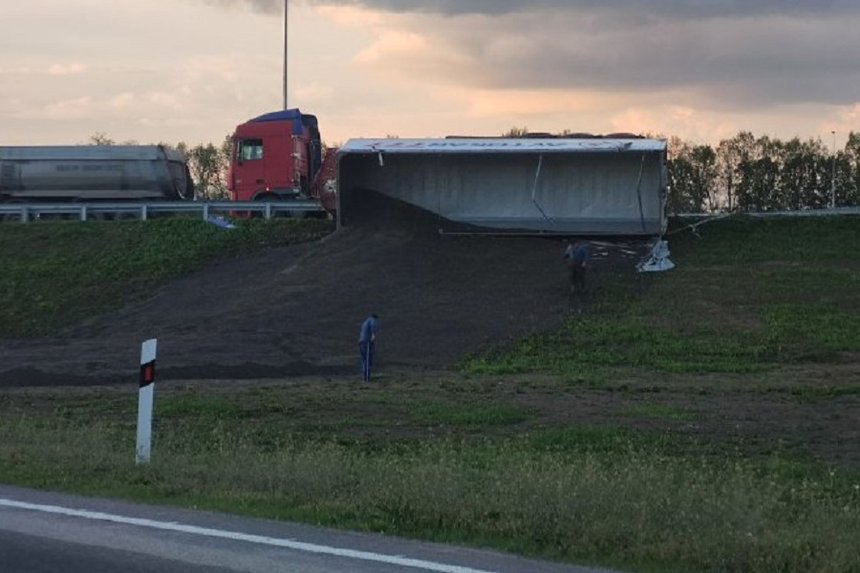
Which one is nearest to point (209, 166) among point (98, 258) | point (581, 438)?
point (98, 258)

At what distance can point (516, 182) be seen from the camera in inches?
1396

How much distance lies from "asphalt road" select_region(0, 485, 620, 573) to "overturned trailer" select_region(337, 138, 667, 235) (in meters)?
25.4

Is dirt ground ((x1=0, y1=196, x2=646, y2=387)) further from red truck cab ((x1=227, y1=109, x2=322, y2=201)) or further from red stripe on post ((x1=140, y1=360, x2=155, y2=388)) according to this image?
red stripe on post ((x1=140, y1=360, x2=155, y2=388))

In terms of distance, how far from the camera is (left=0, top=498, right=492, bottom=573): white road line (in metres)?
7.90

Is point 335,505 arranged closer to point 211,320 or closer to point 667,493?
point 667,493

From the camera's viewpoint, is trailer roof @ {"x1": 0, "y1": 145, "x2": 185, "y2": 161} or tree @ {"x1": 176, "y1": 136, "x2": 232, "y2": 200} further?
tree @ {"x1": 176, "y1": 136, "x2": 232, "y2": 200}

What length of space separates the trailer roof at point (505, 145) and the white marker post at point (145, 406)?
21854mm

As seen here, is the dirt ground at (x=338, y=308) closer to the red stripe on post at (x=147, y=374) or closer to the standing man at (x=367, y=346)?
the standing man at (x=367, y=346)

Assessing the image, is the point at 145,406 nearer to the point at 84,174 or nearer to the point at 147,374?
the point at 147,374

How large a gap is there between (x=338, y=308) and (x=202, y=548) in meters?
20.0

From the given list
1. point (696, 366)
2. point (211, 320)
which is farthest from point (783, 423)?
point (211, 320)

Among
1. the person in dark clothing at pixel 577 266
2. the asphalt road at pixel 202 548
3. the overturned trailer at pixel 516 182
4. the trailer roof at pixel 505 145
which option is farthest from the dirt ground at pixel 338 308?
the asphalt road at pixel 202 548

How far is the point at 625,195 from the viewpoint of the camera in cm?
3509

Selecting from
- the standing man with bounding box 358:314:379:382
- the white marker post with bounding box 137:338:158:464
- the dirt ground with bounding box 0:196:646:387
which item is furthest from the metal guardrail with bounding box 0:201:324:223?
the white marker post with bounding box 137:338:158:464
